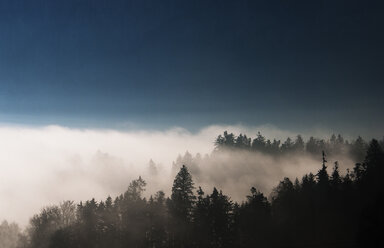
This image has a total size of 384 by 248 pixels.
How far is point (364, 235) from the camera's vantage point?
44906 millimetres

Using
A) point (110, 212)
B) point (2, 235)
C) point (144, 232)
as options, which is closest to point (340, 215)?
point (144, 232)

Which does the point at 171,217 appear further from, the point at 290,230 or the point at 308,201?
the point at 308,201

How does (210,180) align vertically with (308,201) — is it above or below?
above

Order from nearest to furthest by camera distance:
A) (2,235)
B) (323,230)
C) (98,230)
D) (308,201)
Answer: (323,230)
(308,201)
(98,230)
(2,235)

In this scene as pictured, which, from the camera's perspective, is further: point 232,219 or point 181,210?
point 181,210

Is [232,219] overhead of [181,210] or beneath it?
beneath

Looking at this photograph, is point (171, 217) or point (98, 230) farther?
point (98, 230)

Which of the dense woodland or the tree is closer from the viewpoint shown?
the dense woodland

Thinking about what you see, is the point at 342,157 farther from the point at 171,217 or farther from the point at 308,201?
the point at 171,217

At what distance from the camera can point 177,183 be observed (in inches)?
2746

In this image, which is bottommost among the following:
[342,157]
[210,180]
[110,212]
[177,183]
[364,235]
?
[364,235]

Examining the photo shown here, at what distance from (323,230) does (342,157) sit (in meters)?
146

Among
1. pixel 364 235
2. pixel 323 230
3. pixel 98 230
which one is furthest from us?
pixel 98 230

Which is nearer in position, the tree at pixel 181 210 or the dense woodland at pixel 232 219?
the dense woodland at pixel 232 219
